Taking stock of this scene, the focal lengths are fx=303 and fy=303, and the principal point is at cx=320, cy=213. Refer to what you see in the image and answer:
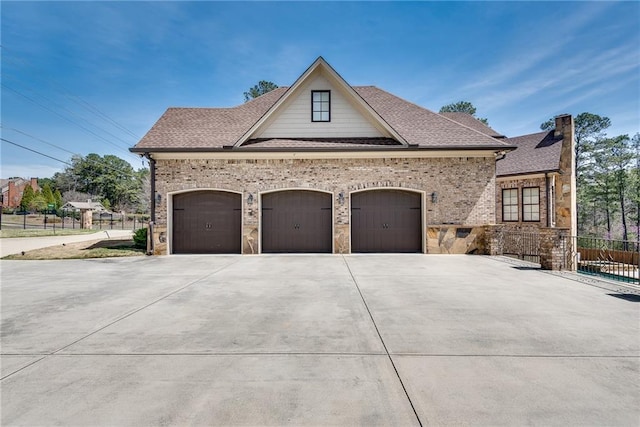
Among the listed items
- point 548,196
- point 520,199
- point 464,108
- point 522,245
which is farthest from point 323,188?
point 464,108

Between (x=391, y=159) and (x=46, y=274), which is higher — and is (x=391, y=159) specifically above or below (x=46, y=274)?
above

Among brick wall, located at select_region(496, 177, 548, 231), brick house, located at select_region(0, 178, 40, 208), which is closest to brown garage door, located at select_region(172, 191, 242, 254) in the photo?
brick wall, located at select_region(496, 177, 548, 231)

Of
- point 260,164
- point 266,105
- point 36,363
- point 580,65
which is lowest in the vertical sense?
point 36,363

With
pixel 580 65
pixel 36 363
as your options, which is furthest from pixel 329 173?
pixel 580 65

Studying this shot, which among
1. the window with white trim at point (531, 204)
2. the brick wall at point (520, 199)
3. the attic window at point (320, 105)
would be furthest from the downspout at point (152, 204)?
the window with white trim at point (531, 204)

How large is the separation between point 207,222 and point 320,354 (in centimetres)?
1025

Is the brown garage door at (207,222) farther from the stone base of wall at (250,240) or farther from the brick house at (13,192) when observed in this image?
the brick house at (13,192)

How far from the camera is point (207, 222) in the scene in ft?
41.0

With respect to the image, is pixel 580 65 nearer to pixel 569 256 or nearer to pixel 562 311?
pixel 569 256

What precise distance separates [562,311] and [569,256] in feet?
16.0

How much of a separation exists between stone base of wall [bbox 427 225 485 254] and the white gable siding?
4982mm

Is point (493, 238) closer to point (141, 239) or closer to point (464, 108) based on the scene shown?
point (141, 239)

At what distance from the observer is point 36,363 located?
3.28 m

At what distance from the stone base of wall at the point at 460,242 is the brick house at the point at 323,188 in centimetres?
4
